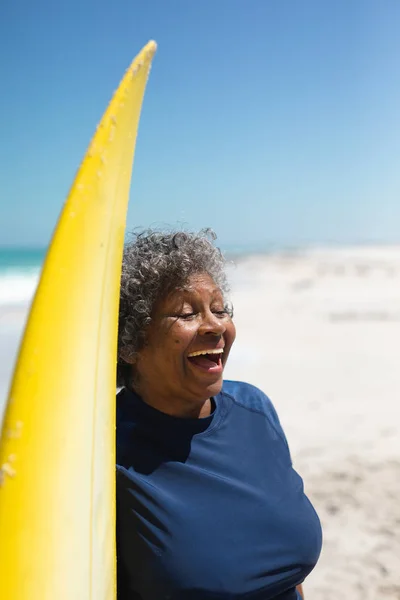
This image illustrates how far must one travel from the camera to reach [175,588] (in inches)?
59.0

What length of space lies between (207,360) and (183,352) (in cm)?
8

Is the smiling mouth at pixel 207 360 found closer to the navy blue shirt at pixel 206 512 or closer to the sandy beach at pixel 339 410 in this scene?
the navy blue shirt at pixel 206 512

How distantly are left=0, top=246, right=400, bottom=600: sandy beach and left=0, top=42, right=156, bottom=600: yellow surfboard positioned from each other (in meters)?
1.17

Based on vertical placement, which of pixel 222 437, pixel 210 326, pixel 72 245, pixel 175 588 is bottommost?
pixel 175 588

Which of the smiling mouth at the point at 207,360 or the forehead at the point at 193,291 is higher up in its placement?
the forehead at the point at 193,291

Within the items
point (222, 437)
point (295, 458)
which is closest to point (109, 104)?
point (222, 437)

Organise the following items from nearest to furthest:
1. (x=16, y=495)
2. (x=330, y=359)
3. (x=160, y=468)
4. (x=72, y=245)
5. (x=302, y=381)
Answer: (x=16, y=495), (x=72, y=245), (x=160, y=468), (x=302, y=381), (x=330, y=359)

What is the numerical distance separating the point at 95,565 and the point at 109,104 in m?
0.92

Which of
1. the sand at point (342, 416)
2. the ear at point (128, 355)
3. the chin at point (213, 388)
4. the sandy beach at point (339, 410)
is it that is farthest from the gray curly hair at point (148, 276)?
the sand at point (342, 416)

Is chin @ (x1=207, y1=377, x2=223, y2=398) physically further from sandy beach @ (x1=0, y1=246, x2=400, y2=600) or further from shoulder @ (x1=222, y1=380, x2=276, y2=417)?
sandy beach @ (x1=0, y1=246, x2=400, y2=600)

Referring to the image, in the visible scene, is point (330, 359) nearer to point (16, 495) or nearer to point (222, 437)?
point (222, 437)

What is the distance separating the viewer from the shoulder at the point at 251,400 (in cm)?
194

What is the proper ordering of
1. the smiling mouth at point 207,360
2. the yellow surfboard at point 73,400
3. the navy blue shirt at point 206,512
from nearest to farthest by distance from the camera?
the yellow surfboard at point 73,400, the navy blue shirt at point 206,512, the smiling mouth at point 207,360

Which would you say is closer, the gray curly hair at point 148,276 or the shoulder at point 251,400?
the gray curly hair at point 148,276
